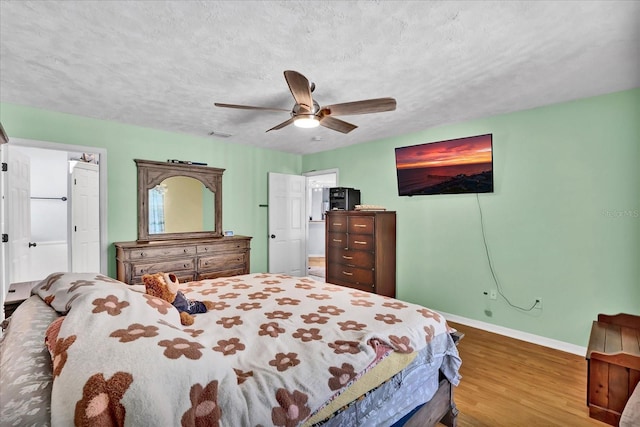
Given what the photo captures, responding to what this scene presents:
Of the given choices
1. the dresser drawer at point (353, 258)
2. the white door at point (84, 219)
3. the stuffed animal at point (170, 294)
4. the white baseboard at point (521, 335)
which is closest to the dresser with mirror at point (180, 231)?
the white door at point (84, 219)

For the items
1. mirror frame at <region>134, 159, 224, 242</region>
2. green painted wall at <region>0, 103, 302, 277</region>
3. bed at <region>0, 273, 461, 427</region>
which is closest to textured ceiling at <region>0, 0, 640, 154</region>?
green painted wall at <region>0, 103, 302, 277</region>

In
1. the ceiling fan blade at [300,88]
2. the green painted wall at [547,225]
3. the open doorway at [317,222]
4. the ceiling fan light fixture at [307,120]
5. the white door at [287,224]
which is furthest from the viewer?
the open doorway at [317,222]

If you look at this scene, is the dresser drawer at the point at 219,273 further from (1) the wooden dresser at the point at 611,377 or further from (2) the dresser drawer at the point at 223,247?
(1) the wooden dresser at the point at 611,377

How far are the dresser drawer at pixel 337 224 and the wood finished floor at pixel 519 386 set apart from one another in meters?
1.99

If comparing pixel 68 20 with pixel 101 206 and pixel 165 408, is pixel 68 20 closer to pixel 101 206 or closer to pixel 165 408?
pixel 165 408

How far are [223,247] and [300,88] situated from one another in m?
2.88

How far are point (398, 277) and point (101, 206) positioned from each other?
3856 millimetres

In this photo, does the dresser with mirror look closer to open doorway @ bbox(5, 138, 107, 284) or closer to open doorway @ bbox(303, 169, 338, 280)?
open doorway @ bbox(5, 138, 107, 284)

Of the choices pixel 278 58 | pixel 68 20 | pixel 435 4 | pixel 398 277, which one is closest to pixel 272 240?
pixel 398 277

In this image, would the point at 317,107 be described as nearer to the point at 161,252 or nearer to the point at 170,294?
the point at 170,294

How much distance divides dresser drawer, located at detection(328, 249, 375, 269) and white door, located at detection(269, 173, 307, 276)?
1131 mm

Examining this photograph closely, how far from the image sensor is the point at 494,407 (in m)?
2.11

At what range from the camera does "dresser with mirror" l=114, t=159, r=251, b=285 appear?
3646 millimetres

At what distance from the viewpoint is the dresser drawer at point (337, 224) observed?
432 centimetres
